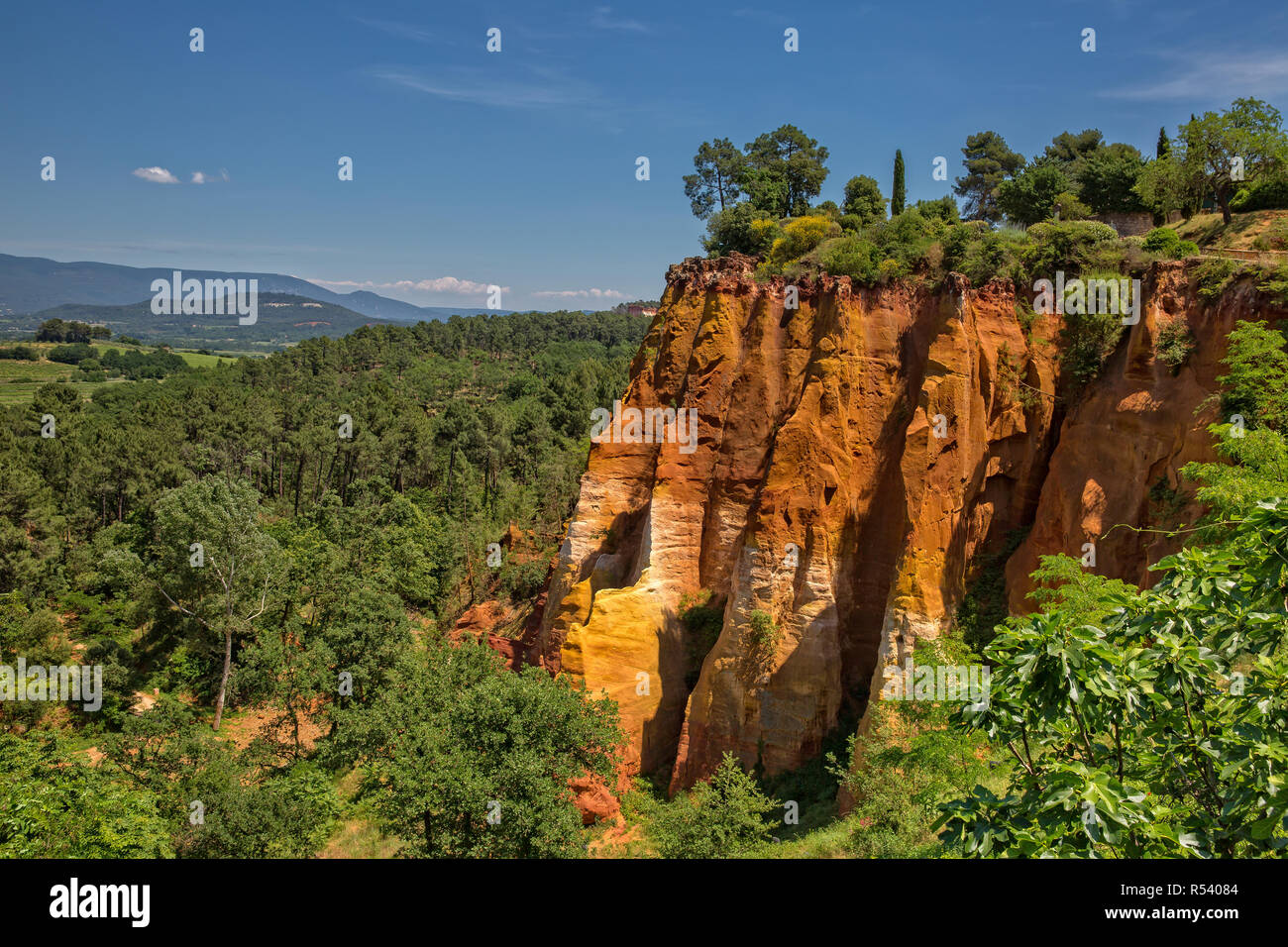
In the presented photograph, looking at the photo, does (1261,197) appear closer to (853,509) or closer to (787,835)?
(853,509)

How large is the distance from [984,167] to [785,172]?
21177 mm

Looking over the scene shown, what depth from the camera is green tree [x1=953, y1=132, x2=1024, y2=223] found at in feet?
184

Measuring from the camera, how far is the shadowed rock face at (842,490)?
778 inches

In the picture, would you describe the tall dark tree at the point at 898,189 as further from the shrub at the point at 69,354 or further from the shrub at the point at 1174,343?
the shrub at the point at 69,354

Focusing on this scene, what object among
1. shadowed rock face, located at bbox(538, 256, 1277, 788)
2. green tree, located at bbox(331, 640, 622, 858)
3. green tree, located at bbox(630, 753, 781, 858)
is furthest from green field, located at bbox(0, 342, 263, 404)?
green tree, located at bbox(630, 753, 781, 858)

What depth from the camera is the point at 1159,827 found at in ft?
17.2

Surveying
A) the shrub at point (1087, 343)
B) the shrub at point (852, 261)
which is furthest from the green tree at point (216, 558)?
the shrub at point (1087, 343)

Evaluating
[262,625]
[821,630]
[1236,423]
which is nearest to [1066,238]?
[1236,423]

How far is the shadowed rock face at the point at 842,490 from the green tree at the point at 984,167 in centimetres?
3776

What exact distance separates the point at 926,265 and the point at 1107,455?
777cm

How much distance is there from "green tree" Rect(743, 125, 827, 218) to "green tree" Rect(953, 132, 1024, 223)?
1657 centimetres

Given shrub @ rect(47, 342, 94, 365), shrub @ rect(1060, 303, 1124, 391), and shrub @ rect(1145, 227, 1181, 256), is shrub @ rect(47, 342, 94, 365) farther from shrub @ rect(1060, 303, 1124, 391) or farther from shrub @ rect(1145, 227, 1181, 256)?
shrub @ rect(1145, 227, 1181, 256)

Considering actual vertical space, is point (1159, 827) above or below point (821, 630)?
above
